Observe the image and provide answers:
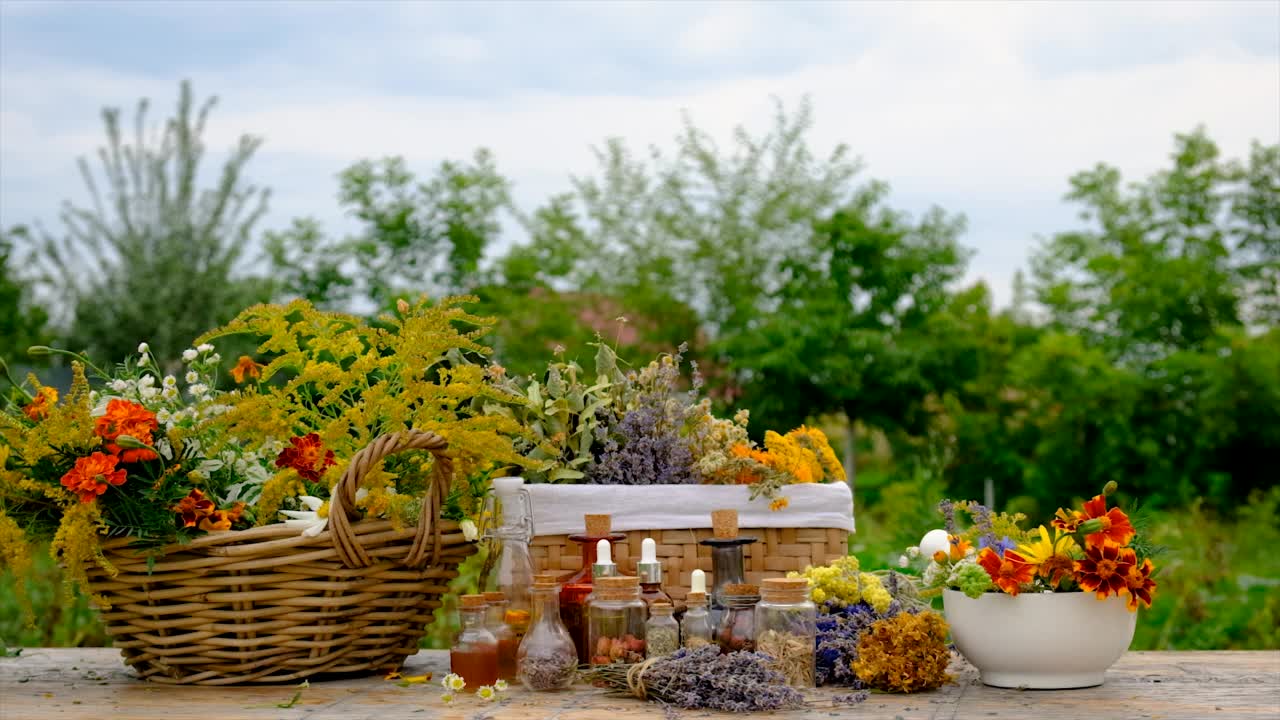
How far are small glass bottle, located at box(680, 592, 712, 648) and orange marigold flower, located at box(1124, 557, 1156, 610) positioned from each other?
27.8 inches

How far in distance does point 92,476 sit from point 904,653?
1.41 metres

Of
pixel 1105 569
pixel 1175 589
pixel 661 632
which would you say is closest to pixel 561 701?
pixel 661 632

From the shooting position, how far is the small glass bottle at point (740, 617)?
2174mm

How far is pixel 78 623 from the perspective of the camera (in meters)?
5.00

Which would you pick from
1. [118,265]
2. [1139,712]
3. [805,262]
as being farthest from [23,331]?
[1139,712]

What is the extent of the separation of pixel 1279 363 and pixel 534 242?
191 inches

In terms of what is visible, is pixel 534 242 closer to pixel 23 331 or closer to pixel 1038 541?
pixel 23 331

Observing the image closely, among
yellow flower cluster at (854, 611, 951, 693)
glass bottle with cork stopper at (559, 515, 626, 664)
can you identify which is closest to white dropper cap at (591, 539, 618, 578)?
glass bottle with cork stopper at (559, 515, 626, 664)

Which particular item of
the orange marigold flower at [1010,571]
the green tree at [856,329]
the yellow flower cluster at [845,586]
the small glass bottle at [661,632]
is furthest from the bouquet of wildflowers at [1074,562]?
the green tree at [856,329]

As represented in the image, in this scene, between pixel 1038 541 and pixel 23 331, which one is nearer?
pixel 1038 541

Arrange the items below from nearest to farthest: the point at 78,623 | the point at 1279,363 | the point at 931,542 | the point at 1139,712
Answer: the point at 1139,712 < the point at 931,542 < the point at 78,623 < the point at 1279,363

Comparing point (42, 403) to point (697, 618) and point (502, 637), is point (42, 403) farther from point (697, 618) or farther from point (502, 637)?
point (697, 618)

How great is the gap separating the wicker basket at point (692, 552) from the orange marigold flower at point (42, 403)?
0.91m

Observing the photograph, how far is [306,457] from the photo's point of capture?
2.27m
